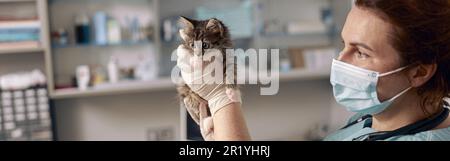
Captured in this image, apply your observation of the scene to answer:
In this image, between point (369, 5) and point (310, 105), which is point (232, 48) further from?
point (310, 105)

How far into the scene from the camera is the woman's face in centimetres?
55

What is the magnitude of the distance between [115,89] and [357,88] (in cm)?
157

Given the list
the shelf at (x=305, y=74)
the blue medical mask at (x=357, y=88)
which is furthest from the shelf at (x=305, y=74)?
the blue medical mask at (x=357, y=88)

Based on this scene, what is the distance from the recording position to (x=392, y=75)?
0.58 m

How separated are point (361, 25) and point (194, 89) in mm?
217

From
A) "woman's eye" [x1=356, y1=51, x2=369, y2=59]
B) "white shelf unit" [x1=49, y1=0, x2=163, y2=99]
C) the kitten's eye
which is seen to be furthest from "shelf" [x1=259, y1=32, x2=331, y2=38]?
the kitten's eye

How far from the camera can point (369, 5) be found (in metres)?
0.56

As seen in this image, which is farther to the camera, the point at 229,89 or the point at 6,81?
the point at 6,81

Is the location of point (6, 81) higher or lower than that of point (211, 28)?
lower

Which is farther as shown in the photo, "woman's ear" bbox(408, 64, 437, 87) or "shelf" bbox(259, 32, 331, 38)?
"shelf" bbox(259, 32, 331, 38)

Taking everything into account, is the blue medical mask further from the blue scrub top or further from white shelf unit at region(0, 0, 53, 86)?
white shelf unit at region(0, 0, 53, 86)

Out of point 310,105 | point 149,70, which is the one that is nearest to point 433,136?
point 310,105

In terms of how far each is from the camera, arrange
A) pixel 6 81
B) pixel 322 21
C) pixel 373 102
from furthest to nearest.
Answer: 1. pixel 322 21
2. pixel 6 81
3. pixel 373 102
